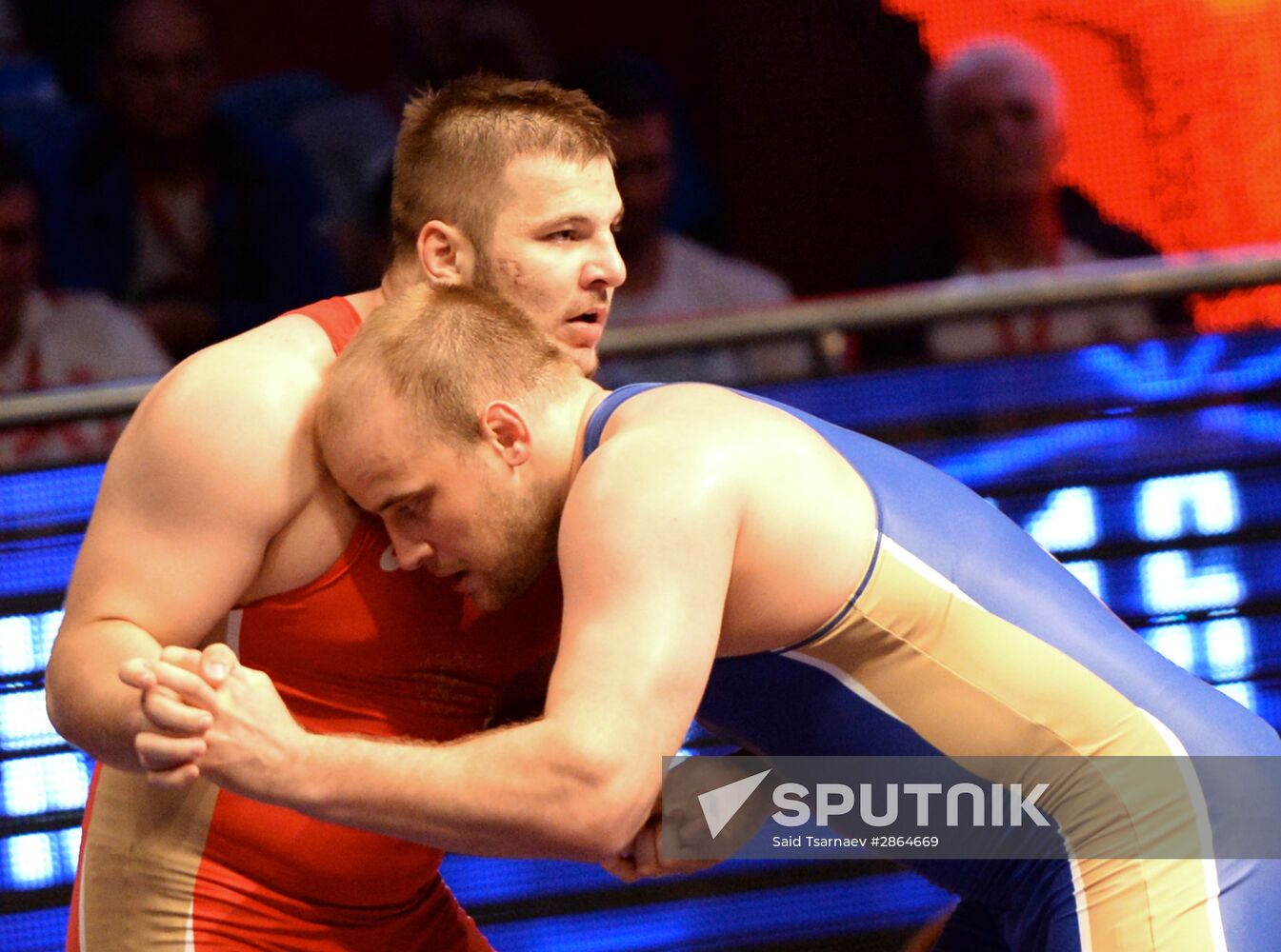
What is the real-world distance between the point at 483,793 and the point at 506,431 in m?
0.45

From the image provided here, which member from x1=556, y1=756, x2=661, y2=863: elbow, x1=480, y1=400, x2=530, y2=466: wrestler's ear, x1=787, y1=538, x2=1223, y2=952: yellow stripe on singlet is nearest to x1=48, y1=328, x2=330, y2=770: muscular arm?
x1=480, y1=400, x2=530, y2=466: wrestler's ear

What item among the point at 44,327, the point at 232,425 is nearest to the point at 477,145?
the point at 232,425

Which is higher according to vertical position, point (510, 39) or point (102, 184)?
point (510, 39)

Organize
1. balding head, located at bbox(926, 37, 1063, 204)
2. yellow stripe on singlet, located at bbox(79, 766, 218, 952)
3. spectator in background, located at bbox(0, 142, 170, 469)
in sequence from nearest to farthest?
yellow stripe on singlet, located at bbox(79, 766, 218, 952), spectator in background, located at bbox(0, 142, 170, 469), balding head, located at bbox(926, 37, 1063, 204)

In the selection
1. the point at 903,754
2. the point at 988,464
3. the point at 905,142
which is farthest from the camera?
the point at 905,142

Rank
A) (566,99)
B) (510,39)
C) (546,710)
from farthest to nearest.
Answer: (510,39), (566,99), (546,710)

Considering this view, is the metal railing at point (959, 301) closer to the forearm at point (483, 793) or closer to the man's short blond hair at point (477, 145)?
the man's short blond hair at point (477, 145)

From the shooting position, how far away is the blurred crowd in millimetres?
4578

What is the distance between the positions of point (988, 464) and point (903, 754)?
1.31 metres

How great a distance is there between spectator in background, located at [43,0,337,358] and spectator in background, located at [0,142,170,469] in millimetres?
220

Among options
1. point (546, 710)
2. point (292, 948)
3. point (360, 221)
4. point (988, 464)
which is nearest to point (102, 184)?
point (360, 221)

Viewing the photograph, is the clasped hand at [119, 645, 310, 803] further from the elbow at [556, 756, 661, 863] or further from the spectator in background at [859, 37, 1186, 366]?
the spectator in background at [859, 37, 1186, 366]

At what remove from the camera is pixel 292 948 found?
2.14 metres

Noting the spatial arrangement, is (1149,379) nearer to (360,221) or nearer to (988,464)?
(988,464)
